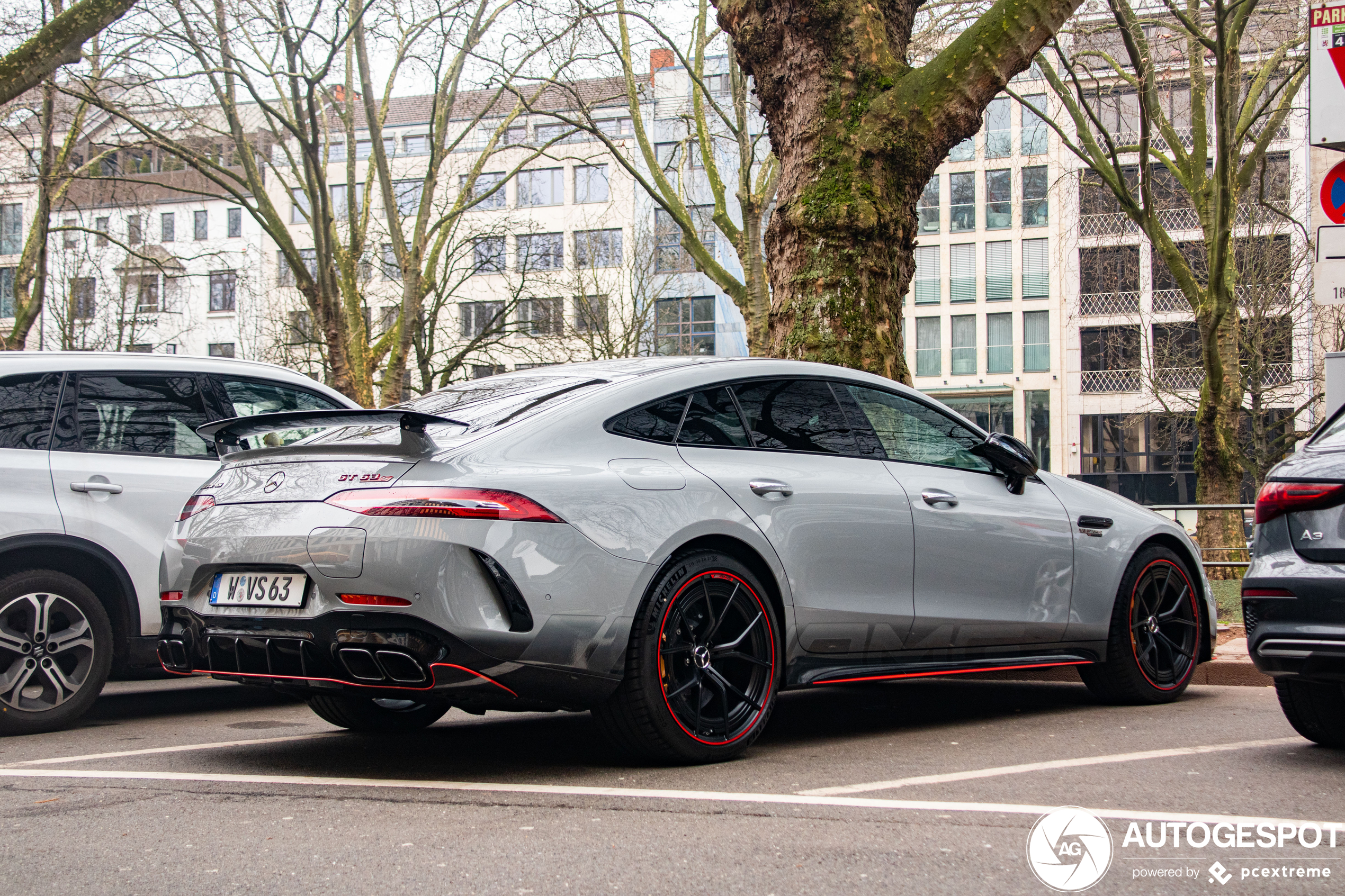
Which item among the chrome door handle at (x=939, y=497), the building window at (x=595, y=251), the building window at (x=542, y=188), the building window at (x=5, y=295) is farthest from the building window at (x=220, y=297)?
the chrome door handle at (x=939, y=497)

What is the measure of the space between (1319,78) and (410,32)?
719 inches

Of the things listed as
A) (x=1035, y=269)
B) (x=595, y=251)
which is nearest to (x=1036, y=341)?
(x=1035, y=269)

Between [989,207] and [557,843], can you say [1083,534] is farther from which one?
[989,207]

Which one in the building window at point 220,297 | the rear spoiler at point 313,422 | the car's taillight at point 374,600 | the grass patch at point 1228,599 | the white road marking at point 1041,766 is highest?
the building window at point 220,297

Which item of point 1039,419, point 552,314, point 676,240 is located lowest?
point 1039,419

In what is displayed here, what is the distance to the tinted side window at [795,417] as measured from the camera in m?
5.55

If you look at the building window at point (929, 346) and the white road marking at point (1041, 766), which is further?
the building window at point (929, 346)

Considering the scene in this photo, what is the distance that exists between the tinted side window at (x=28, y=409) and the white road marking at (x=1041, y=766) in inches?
163

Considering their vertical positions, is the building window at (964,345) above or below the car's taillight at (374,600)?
above

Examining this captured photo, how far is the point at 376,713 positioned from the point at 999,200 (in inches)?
2170

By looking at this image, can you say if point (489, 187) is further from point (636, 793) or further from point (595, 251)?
point (636, 793)

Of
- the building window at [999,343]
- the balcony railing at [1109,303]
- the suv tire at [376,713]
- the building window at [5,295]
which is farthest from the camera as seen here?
the building window at [5,295]

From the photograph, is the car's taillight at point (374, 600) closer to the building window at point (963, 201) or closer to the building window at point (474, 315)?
the building window at point (474, 315)

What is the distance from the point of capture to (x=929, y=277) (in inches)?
2331
